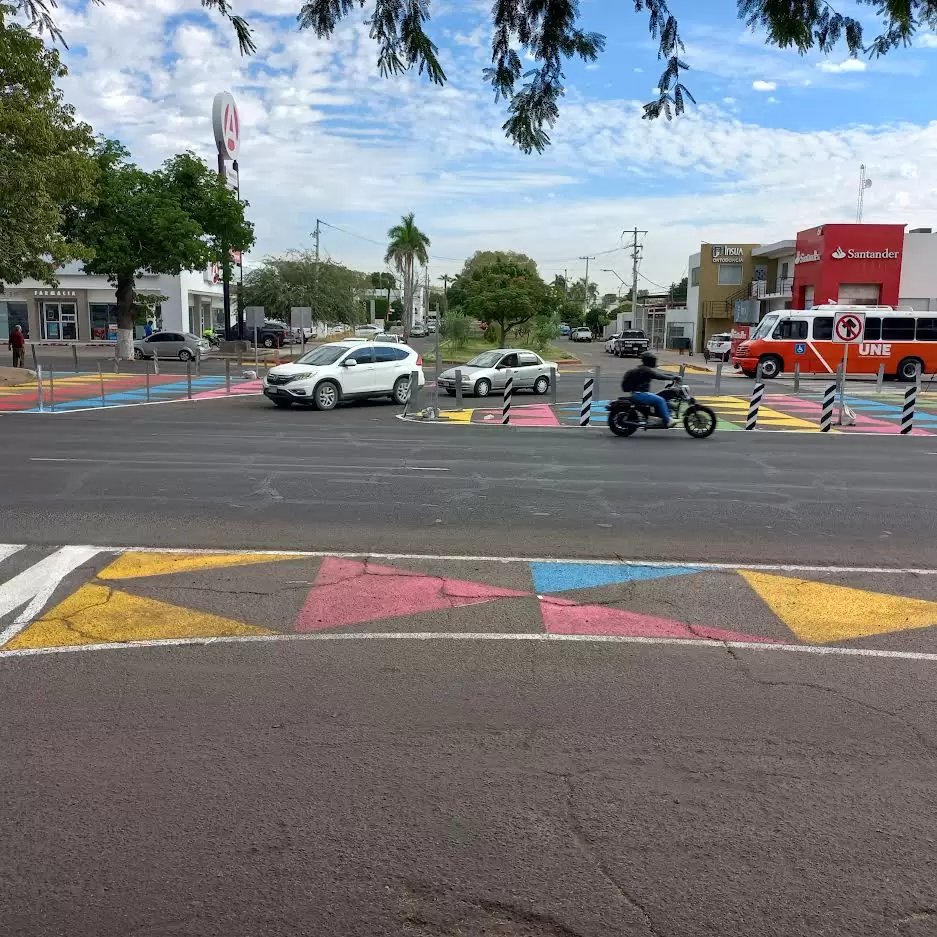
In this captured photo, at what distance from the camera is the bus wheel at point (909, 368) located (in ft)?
110

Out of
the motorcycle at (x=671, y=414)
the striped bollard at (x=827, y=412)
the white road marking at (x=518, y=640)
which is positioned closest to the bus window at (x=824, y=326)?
the striped bollard at (x=827, y=412)

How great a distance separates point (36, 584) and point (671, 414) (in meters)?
12.5

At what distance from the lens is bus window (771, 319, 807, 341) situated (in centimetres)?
3353

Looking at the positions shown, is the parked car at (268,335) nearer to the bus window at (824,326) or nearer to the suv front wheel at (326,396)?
the bus window at (824,326)

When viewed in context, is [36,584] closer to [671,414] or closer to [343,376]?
[671,414]

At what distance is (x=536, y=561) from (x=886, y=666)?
3.10 m

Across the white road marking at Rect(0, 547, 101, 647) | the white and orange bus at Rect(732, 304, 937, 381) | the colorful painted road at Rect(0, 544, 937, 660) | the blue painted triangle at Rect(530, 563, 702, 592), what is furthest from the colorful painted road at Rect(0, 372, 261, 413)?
the white and orange bus at Rect(732, 304, 937, 381)

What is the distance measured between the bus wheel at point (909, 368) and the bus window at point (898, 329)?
0.78m

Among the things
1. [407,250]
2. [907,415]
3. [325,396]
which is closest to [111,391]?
[325,396]

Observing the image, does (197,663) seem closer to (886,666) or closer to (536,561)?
(536,561)

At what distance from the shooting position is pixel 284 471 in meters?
12.4

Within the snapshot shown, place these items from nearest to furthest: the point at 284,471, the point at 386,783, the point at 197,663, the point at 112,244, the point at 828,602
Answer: the point at 386,783 → the point at 197,663 → the point at 828,602 → the point at 284,471 → the point at 112,244

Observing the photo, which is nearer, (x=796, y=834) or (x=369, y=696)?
(x=796, y=834)

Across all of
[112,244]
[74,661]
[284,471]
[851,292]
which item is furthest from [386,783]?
[851,292]
